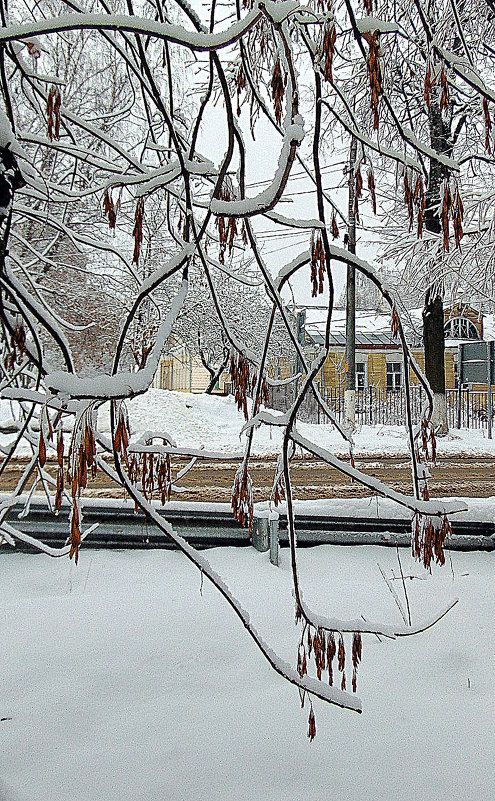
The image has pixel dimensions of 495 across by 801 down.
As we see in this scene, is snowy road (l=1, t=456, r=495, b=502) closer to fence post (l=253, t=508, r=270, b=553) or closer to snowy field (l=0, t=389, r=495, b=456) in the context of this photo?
snowy field (l=0, t=389, r=495, b=456)

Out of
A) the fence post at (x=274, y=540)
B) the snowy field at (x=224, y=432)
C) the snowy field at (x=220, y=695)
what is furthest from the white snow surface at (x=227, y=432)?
the snowy field at (x=220, y=695)

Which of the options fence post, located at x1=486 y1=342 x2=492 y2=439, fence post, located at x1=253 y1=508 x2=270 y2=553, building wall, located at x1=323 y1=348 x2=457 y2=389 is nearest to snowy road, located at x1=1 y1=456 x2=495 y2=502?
fence post, located at x1=253 y1=508 x2=270 y2=553

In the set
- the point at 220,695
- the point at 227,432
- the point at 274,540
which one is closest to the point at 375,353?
the point at 227,432

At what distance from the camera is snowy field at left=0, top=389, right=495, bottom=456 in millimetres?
14316

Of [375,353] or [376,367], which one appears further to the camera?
[376,367]

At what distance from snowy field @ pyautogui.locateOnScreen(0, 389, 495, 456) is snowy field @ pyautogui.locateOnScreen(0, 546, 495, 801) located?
8.74m

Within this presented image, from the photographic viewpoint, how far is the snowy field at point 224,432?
47.0 feet

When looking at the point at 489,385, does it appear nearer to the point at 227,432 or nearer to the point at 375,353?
the point at 227,432

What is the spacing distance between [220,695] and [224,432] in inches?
531

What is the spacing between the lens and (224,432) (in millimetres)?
16500

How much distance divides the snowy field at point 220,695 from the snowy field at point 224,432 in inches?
344

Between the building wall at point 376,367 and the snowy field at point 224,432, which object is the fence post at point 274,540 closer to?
the snowy field at point 224,432

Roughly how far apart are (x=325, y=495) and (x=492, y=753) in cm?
602

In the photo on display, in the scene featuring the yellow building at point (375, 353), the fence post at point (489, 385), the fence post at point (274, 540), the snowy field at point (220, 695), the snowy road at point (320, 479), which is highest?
the yellow building at point (375, 353)
